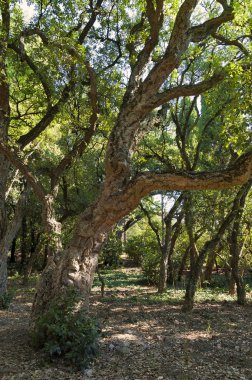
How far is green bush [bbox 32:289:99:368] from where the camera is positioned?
5.11 metres

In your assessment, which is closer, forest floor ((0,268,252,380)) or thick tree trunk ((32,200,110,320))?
forest floor ((0,268,252,380))

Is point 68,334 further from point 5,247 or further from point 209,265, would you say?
point 209,265

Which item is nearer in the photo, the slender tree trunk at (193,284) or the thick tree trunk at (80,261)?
the thick tree trunk at (80,261)

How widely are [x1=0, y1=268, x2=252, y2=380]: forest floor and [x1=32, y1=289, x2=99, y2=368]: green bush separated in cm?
16

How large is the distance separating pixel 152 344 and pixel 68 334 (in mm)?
2165

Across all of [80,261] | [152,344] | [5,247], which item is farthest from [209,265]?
[80,261]

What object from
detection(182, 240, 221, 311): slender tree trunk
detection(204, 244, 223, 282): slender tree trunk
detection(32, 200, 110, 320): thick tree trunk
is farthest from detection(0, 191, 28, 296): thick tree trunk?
detection(204, 244, 223, 282): slender tree trunk

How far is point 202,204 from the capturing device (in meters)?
11.4

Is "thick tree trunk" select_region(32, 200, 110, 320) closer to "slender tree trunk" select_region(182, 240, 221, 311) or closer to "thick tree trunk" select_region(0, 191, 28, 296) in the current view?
"thick tree trunk" select_region(0, 191, 28, 296)

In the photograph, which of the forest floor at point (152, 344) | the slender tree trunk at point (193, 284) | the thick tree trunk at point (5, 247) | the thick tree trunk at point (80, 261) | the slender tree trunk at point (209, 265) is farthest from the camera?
the slender tree trunk at point (209, 265)

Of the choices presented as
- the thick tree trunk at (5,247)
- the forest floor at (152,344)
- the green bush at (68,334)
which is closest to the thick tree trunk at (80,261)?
the green bush at (68,334)

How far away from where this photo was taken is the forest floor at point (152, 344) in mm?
5098

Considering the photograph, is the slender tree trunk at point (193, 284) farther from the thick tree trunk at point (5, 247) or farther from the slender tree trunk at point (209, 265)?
the slender tree trunk at point (209, 265)

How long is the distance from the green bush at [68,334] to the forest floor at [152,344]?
163 millimetres
